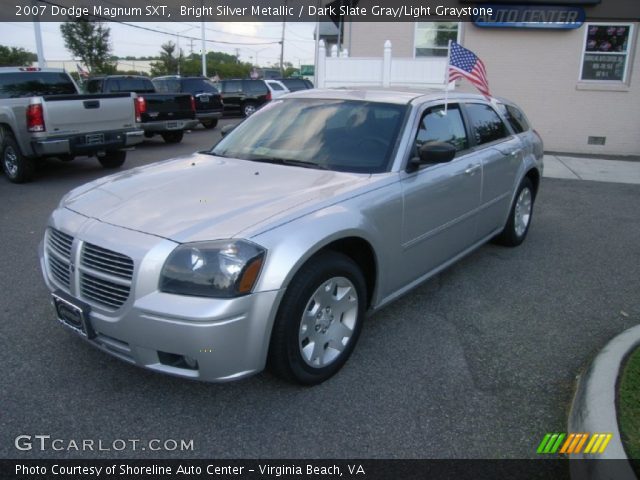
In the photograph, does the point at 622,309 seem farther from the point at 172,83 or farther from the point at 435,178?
the point at 172,83

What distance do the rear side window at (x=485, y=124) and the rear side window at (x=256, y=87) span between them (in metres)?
18.2

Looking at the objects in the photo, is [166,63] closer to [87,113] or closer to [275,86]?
[275,86]

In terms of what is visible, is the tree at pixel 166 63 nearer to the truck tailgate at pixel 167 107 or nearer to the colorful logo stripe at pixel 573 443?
the truck tailgate at pixel 167 107

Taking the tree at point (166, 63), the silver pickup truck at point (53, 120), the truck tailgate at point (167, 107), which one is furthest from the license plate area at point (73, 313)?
the tree at point (166, 63)

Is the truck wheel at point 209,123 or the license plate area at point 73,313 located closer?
the license plate area at point 73,313

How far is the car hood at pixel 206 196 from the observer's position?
283 cm

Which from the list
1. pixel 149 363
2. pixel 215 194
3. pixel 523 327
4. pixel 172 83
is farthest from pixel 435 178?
pixel 172 83

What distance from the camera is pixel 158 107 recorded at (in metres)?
13.8

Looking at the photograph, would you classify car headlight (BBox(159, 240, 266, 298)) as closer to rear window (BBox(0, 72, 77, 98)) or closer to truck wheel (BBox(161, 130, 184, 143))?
rear window (BBox(0, 72, 77, 98))

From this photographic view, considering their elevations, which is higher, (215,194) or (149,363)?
(215,194)

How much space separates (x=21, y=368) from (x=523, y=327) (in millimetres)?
3447

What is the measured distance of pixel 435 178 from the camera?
3.97 meters

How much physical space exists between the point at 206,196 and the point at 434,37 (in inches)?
464

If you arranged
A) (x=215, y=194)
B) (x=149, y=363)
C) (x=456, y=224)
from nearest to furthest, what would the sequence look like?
(x=149, y=363), (x=215, y=194), (x=456, y=224)
